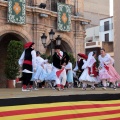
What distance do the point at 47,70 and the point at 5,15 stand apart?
5632mm

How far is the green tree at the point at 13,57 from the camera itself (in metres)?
19.5

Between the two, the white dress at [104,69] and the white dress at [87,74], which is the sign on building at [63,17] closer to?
the white dress at [87,74]

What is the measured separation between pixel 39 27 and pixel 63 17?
2.36m

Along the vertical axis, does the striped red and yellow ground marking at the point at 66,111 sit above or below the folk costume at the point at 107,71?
below

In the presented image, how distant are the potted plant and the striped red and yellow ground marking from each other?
12.1 m

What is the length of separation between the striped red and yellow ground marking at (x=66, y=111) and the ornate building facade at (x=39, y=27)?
14666 mm

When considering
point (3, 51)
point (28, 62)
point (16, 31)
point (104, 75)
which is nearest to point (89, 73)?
point (104, 75)

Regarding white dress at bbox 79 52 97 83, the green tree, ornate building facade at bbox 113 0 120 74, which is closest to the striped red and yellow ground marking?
white dress at bbox 79 52 97 83

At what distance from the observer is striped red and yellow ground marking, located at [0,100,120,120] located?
630 centimetres

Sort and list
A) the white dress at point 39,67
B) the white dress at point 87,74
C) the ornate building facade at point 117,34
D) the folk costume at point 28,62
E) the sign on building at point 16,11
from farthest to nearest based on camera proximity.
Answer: the ornate building facade at point 117,34 < the sign on building at point 16,11 < the white dress at point 39,67 < the white dress at point 87,74 < the folk costume at point 28,62

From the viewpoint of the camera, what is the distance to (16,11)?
70.9ft

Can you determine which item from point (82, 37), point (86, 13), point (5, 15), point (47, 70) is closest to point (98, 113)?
point (47, 70)

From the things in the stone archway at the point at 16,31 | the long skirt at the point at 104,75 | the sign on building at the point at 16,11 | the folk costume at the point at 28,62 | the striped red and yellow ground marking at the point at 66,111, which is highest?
the sign on building at the point at 16,11

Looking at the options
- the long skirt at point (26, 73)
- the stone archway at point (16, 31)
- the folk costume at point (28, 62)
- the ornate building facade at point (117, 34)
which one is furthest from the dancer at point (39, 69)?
the ornate building facade at point (117, 34)
